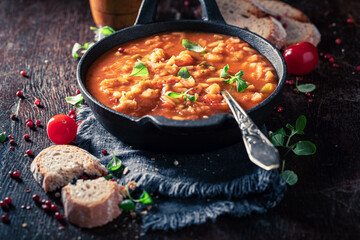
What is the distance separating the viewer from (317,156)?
339cm

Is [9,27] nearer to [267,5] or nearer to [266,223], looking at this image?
[267,5]

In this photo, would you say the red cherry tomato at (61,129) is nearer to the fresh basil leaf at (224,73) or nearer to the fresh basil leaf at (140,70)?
the fresh basil leaf at (140,70)

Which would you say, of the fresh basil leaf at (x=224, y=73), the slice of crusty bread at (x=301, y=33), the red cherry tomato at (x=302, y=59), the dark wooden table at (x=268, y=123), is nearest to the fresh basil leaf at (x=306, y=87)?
the dark wooden table at (x=268, y=123)

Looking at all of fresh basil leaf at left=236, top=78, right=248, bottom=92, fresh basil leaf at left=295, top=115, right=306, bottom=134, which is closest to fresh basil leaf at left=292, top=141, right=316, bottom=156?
fresh basil leaf at left=295, top=115, right=306, bottom=134

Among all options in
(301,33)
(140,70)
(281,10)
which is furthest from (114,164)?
(281,10)

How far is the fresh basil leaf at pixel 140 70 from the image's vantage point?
346 centimetres

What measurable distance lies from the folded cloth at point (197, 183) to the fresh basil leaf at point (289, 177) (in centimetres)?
16

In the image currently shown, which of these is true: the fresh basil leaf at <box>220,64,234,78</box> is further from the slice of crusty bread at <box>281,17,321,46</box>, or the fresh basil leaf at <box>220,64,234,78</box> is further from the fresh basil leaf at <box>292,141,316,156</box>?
the slice of crusty bread at <box>281,17,321,46</box>

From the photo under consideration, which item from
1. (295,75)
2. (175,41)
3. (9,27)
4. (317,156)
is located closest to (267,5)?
(295,75)

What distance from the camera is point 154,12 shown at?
412 centimetres

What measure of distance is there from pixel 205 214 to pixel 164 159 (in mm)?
590

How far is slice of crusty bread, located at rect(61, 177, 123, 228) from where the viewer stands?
284cm

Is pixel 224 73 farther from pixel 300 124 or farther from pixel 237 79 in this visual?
pixel 300 124

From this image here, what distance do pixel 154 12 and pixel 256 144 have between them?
1.86 metres
